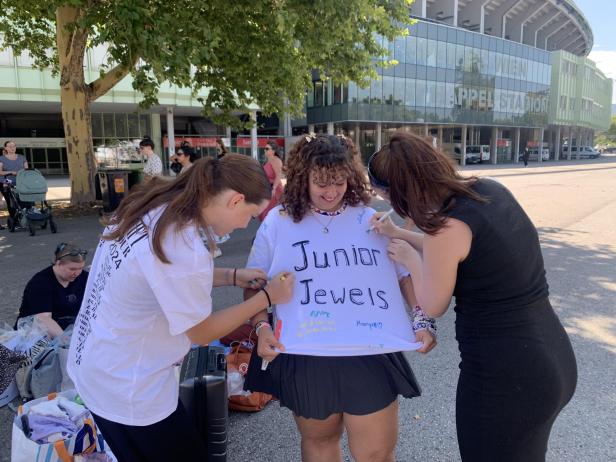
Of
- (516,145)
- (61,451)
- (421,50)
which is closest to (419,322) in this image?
(61,451)

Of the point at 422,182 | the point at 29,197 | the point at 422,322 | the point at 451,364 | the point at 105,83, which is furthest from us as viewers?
the point at 105,83

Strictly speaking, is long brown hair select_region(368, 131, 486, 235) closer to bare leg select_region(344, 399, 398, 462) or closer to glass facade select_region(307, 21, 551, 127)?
bare leg select_region(344, 399, 398, 462)

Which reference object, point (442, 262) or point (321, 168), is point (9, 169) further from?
point (442, 262)

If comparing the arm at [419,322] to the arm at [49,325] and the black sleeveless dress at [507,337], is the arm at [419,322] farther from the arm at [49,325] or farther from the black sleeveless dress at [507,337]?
the arm at [49,325]

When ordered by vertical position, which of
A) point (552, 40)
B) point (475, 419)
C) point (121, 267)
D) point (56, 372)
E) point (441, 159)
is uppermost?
point (552, 40)

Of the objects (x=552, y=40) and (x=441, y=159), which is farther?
(x=552, y=40)

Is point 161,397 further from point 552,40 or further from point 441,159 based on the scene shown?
point 552,40

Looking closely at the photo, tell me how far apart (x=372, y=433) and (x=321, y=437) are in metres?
0.23

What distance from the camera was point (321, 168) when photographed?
6.34 ft

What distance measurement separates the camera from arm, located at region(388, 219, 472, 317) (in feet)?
4.67

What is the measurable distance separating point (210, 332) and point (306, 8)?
8.43 metres

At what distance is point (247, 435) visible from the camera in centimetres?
280

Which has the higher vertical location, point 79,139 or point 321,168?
point 79,139

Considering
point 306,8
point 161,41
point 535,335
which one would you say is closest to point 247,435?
point 535,335
